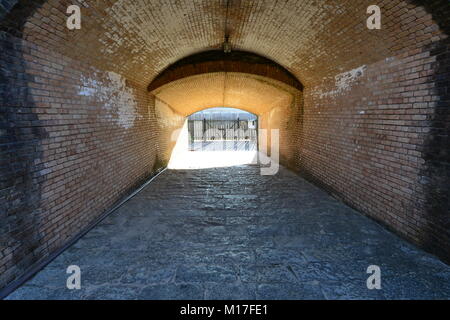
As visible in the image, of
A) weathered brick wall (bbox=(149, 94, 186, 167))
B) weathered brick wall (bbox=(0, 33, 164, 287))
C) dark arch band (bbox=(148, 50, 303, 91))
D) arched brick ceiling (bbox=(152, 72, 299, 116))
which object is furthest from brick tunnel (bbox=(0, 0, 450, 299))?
weathered brick wall (bbox=(149, 94, 186, 167))

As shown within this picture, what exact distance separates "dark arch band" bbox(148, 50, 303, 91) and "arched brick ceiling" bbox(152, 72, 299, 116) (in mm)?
235

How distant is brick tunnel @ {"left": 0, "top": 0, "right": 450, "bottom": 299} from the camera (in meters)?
2.76

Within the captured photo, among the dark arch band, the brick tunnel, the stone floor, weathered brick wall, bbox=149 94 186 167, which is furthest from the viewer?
weathered brick wall, bbox=149 94 186 167

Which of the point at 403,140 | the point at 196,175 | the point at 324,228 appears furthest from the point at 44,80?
the point at 196,175

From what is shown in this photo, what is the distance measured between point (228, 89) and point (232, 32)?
4.50m

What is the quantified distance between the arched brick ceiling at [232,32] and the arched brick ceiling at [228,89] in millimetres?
1280

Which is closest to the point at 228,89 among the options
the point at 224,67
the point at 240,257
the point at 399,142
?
the point at 224,67

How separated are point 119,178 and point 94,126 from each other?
1.43 metres

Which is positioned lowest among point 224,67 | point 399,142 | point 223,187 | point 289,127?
point 223,187

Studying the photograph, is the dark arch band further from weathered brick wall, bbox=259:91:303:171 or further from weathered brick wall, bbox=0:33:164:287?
weathered brick wall, bbox=0:33:164:287

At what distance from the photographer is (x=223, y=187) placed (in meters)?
6.85

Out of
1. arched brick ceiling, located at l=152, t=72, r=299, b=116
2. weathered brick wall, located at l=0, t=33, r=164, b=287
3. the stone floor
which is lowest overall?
the stone floor

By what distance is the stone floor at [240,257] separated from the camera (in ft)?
8.64

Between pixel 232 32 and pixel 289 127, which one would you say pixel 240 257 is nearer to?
pixel 232 32
